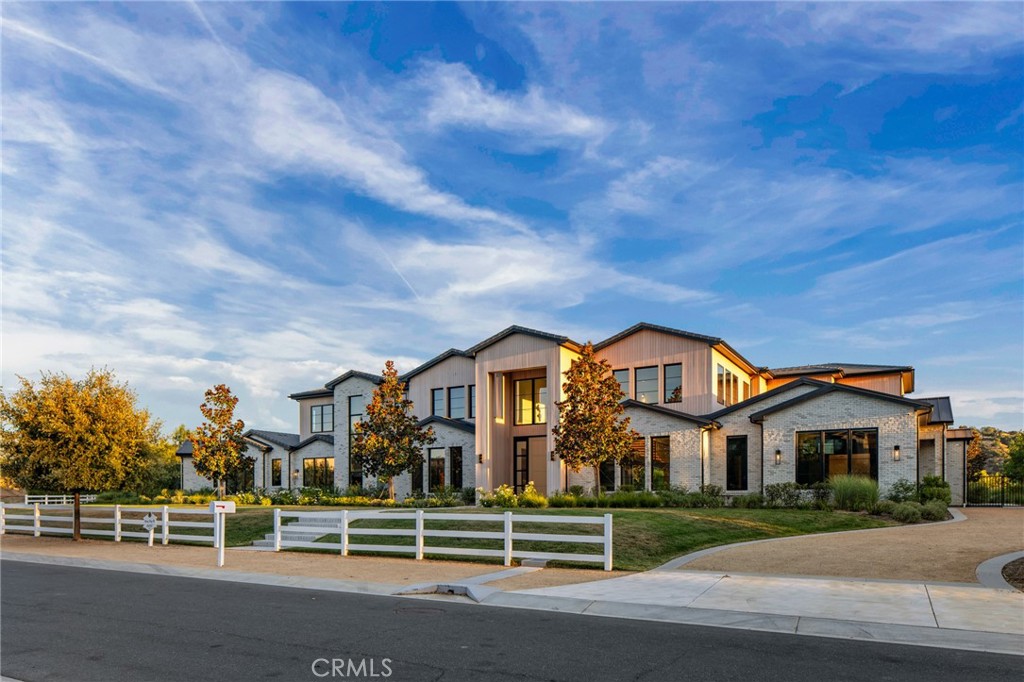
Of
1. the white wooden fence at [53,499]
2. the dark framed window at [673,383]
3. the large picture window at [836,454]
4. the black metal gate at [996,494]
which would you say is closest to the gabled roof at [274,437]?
the white wooden fence at [53,499]

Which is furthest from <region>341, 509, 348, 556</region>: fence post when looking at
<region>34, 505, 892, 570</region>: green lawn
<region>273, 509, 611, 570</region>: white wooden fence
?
<region>34, 505, 892, 570</region>: green lawn

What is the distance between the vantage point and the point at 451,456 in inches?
1556

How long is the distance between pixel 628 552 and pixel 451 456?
2311 cm

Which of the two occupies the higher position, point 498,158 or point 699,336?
point 498,158

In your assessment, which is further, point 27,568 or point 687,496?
point 687,496

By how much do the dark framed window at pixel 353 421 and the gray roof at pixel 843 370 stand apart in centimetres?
2448

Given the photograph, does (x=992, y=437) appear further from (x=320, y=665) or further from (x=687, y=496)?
(x=320, y=665)

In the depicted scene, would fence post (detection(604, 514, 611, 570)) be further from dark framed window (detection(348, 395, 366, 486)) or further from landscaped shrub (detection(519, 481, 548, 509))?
dark framed window (detection(348, 395, 366, 486))

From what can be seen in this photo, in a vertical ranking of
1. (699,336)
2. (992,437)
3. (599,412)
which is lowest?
(992,437)

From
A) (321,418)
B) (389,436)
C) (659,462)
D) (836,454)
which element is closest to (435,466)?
(389,436)

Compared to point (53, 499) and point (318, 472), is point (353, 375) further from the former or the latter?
point (53, 499)

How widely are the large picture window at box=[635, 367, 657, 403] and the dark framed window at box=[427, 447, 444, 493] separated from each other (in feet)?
36.0

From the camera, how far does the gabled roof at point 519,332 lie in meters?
35.8

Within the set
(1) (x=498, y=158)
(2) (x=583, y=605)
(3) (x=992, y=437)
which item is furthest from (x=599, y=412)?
(3) (x=992, y=437)
